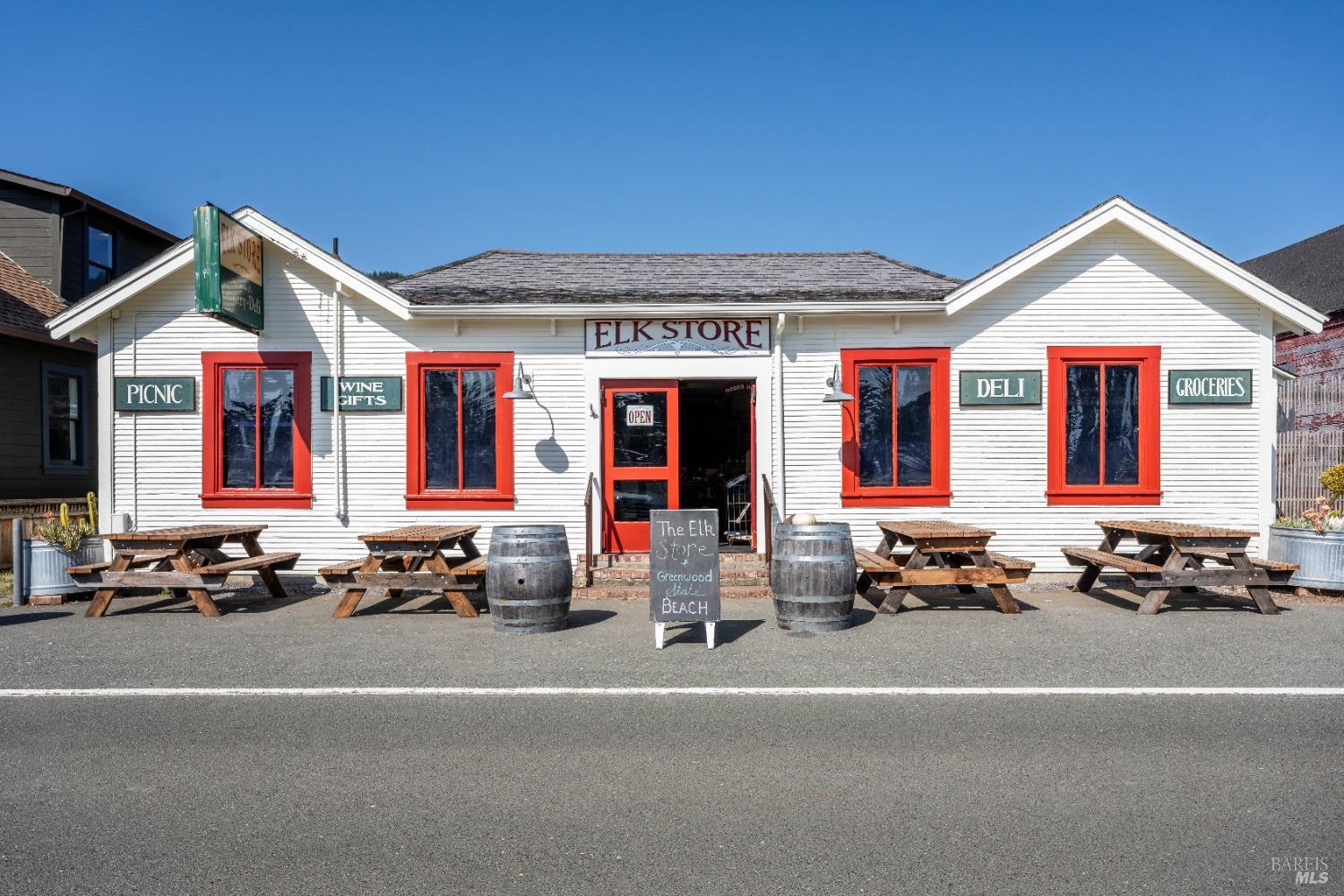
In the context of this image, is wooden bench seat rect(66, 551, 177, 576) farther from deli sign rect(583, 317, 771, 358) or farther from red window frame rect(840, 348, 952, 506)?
red window frame rect(840, 348, 952, 506)

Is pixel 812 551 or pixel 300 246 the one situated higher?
pixel 300 246

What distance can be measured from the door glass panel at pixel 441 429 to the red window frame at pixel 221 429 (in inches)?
59.4

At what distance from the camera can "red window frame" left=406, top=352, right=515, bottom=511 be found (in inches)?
442

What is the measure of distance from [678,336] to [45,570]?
7.88m

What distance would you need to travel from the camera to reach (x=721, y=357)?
11297 millimetres

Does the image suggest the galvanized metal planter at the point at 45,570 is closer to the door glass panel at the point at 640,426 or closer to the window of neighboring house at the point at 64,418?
the door glass panel at the point at 640,426

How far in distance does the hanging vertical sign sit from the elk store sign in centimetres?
136

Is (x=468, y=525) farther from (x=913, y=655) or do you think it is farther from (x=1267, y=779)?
(x=1267, y=779)

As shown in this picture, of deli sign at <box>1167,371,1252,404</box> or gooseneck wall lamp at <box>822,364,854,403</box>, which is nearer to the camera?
gooseneck wall lamp at <box>822,364,854,403</box>

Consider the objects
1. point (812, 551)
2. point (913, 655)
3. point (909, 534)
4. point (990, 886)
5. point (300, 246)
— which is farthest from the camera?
point (300, 246)

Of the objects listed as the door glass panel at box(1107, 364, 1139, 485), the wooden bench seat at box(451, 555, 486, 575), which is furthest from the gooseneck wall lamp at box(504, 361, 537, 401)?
the door glass panel at box(1107, 364, 1139, 485)

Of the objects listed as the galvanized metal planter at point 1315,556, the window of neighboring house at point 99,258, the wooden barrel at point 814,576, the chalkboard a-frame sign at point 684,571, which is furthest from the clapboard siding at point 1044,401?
the window of neighboring house at point 99,258

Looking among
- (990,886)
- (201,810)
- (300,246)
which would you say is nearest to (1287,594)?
(990,886)

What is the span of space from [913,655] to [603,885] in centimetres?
444
